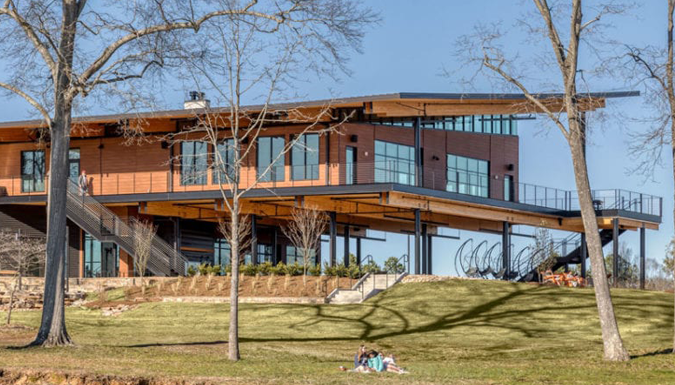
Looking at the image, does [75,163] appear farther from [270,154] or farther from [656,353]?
[656,353]

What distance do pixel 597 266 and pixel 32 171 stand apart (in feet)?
116

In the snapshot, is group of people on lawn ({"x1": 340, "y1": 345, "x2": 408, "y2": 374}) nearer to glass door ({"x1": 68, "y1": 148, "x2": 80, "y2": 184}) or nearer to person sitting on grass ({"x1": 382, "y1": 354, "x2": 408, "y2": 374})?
person sitting on grass ({"x1": 382, "y1": 354, "x2": 408, "y2": 374})

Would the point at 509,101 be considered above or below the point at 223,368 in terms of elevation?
above

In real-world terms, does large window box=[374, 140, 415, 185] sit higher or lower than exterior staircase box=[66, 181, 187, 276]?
higher

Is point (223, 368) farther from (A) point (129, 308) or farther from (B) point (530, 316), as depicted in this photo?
(A) point (129, 308)

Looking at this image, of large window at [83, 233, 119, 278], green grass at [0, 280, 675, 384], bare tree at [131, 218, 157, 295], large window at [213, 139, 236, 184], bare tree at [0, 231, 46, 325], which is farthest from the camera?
large window at [83, 233, 119, 278]

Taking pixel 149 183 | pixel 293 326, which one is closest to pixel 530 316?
pixel 293 326

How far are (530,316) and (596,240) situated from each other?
1178 cm

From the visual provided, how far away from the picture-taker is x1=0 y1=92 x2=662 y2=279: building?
4275cm

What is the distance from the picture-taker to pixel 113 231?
4444 centimetres

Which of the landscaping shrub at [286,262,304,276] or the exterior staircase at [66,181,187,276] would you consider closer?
the landscaping shrub at [286,262,304,276]

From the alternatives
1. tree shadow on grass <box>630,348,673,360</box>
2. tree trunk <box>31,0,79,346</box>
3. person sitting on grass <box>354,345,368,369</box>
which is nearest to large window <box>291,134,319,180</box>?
tree trunk <box>31,0,79,346</box>

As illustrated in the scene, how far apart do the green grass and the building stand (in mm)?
6672

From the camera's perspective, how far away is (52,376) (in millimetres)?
18047
